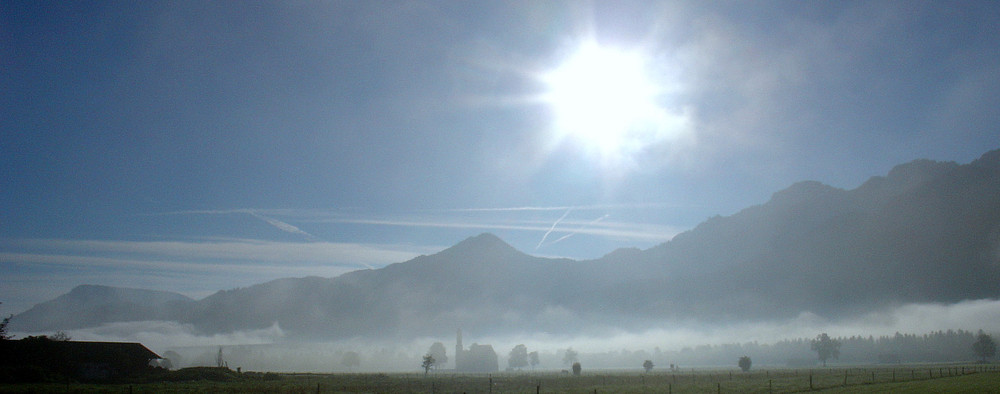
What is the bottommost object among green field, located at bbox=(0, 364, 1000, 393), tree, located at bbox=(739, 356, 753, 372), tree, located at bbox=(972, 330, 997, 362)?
tree, located at bbox=(972, 330, 997, 362)

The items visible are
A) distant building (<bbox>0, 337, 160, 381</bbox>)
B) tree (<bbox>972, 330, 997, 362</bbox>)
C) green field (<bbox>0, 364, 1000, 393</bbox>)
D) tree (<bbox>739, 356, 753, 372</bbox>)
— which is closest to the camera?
green field (<bbox>0, 364, 1000, 393</bbox>)

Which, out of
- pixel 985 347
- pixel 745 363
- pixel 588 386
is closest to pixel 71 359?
pixel 588 386

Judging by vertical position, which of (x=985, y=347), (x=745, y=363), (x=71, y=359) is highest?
(x=71, y=359)

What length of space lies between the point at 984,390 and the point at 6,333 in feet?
393

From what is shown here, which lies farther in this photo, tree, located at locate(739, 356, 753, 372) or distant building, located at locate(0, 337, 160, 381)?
tree, located at locate(739, 356, 753, 372)

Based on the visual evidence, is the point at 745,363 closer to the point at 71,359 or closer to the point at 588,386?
the point at 588,386

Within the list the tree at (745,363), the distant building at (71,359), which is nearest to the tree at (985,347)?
the tree at (745,363)

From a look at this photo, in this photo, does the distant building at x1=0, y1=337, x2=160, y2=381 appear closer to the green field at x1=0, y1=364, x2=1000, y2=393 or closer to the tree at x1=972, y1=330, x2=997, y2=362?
the green field at x1=0, y1=364, x2=1000, y2=393

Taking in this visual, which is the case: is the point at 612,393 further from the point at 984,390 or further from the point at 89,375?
the point at 89,375

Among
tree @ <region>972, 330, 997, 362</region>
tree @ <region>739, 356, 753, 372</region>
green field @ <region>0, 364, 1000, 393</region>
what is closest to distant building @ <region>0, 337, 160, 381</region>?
green field @ <region>0, 364, 1000, 393</region>

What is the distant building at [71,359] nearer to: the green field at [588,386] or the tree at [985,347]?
the green field at [588,386]

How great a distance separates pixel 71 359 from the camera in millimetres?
66250

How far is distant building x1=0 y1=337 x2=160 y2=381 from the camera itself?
199ft

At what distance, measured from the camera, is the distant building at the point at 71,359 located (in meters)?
60.8
